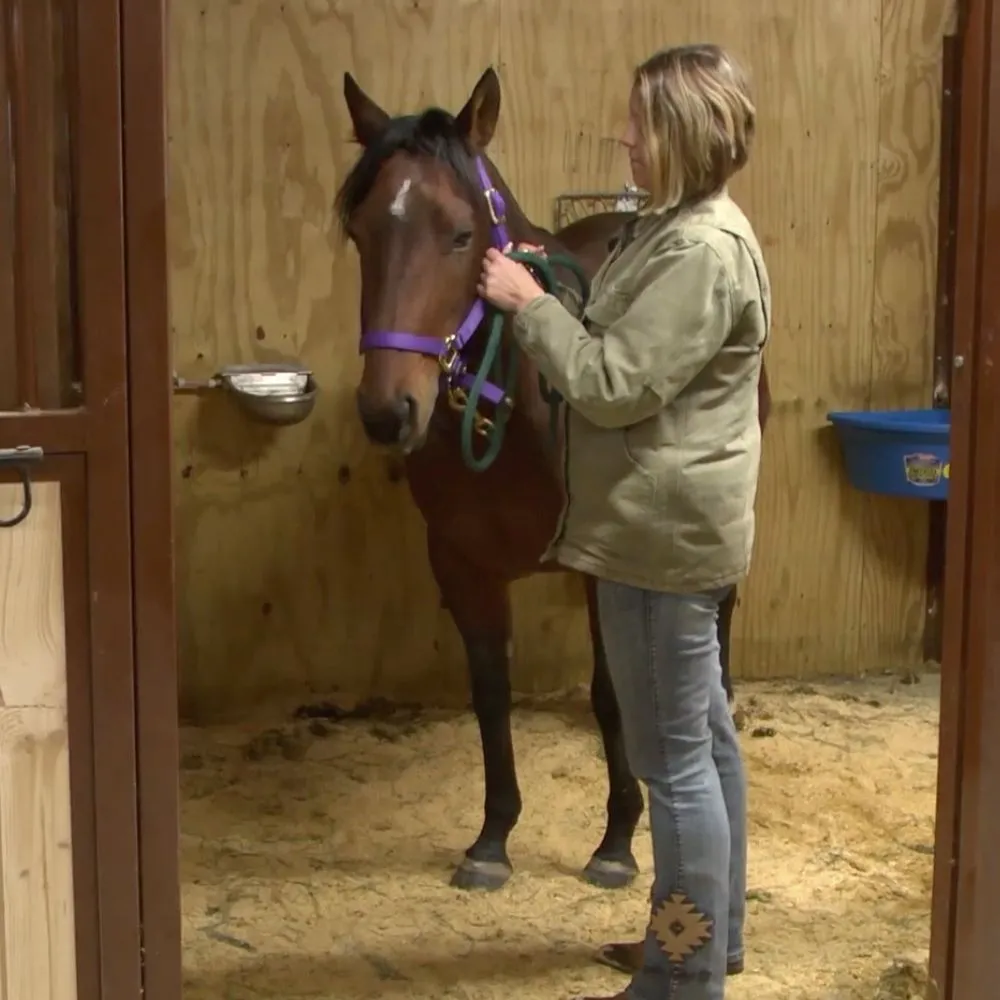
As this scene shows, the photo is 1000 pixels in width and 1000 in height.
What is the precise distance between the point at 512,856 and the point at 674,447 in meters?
1.25

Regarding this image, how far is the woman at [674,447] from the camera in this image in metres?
1.67

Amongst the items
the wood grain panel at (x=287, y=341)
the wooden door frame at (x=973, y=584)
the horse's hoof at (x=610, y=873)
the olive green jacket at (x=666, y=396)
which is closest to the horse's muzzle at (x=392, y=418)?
the olive green jacket at (x=666, y=396)

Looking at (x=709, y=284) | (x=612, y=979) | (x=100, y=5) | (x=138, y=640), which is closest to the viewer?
(x=100, y=5)

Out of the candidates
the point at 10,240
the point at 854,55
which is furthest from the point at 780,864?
the point at 854,55

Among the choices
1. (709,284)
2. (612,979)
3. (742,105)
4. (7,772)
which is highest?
(742,105)

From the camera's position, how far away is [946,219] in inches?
143

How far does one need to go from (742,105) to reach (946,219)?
2133mm

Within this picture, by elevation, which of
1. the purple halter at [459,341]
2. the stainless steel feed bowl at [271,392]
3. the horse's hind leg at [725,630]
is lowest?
the horse's hind leg at [725,630]

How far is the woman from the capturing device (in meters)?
1.67

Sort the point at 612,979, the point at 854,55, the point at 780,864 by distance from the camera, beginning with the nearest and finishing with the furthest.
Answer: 1. the point at 612,979
2. the point at 780,864
3. the point at 854,55

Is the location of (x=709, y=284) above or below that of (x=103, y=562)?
above

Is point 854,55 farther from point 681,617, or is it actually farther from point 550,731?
point 681,617

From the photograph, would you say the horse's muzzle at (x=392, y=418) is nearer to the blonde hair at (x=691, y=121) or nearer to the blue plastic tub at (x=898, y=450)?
the blonde hair at (x=691, y=121)

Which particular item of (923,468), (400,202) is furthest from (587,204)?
(400,202)
